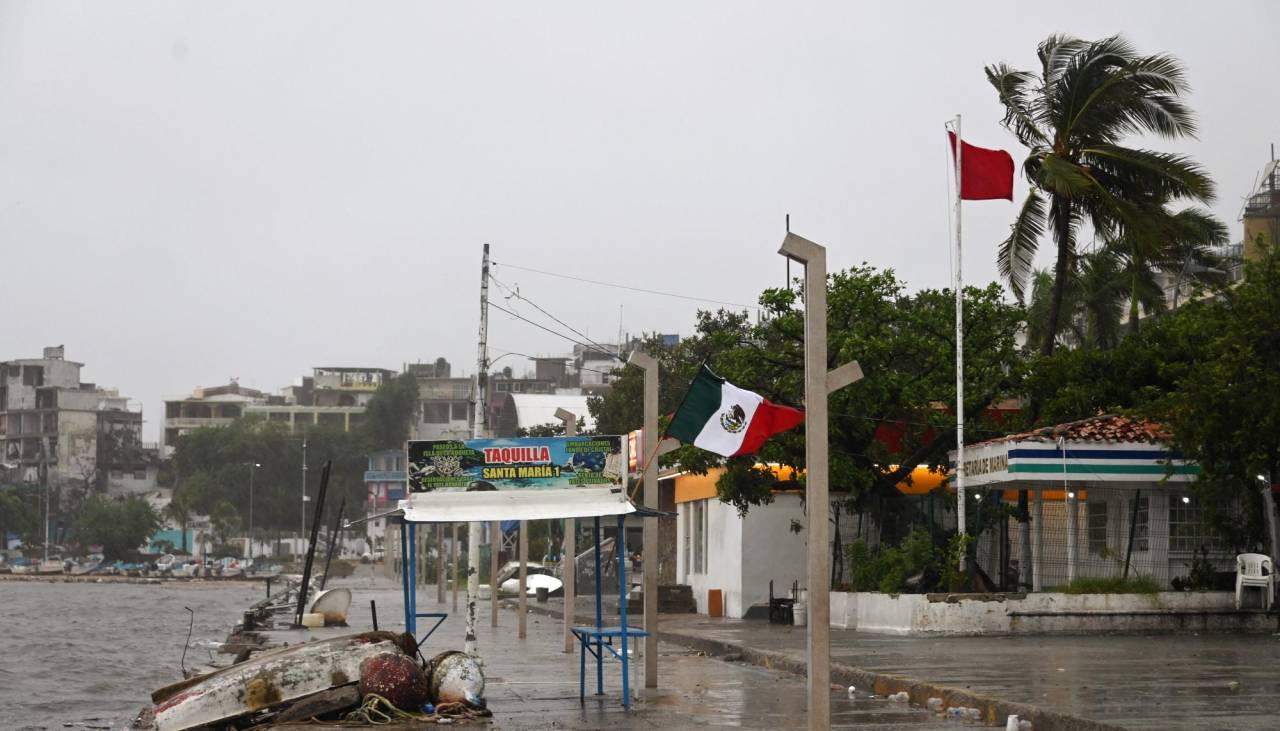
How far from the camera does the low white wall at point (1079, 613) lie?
81.5 ft

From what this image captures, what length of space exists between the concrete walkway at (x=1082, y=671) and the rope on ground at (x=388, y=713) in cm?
468

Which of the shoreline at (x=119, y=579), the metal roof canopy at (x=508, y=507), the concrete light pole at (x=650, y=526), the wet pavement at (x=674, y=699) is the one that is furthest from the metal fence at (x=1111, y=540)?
the shoreline at (x=119, y=579)

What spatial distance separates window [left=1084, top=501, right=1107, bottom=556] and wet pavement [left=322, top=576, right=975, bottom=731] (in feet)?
25.8

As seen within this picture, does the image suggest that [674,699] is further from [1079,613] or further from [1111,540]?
[1111,540]

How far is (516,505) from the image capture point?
48.5 ft

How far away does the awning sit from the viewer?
14.5 metres

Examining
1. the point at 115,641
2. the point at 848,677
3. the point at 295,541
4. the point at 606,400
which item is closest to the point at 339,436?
the point at 295,541

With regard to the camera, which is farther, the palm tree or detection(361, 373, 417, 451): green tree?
detection(361, 373, 417, 451): green tree

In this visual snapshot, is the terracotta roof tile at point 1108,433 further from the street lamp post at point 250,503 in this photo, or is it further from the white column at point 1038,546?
the street lamp post at point 250,503

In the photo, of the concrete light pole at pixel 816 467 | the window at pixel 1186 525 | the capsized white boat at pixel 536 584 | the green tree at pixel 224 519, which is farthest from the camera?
the green tree at pixel 224 519

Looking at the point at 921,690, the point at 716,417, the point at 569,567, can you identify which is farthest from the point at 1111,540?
the point at 716,417

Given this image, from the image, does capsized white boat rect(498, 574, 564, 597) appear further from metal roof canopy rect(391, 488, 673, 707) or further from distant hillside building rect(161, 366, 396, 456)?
distant hillside building rect(161, 366, 396, 456)

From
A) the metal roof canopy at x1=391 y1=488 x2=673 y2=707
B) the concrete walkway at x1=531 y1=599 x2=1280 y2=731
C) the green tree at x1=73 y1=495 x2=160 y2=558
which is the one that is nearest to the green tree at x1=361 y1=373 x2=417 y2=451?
the green tree at x1=73 y1=495 x2=160 y2=558

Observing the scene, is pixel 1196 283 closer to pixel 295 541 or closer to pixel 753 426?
pixel 753 426
